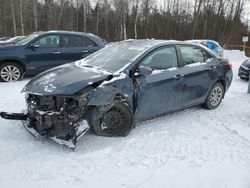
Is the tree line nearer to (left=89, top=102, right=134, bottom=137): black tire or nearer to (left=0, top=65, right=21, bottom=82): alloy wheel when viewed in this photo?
(left=0, top=65, right=21, bottom=82): alloy wheel

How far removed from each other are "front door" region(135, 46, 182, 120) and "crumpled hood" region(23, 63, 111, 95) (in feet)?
2.34

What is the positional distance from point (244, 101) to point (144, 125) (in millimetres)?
3391

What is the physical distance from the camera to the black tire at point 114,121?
431 centimetres

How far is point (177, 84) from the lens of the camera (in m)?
5.25

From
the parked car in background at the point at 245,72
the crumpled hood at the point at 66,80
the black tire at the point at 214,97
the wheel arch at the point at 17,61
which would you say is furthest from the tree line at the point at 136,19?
the crumpled hood at the point at 66,80

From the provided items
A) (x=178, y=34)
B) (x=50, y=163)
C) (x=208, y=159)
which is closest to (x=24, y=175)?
(x=50, y=163)

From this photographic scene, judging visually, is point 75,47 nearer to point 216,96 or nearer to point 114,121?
point 216,96

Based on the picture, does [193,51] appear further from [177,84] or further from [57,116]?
[57,116]

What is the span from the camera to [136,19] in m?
40.8

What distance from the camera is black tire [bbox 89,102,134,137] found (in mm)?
4312

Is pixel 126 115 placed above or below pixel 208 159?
above

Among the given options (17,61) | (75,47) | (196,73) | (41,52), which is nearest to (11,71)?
(17,61)

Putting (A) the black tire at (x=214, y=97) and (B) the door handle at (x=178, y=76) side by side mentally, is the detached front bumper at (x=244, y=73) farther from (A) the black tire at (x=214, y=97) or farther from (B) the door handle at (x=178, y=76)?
(B) the door handle at (x=178, y=76)

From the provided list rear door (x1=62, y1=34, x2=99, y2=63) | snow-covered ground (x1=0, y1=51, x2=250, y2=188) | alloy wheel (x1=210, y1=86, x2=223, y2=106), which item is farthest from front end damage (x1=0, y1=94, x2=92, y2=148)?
Result: rear door (x1=62, y1=34, x2=99, y2=63)
